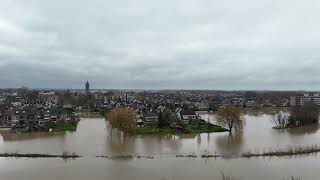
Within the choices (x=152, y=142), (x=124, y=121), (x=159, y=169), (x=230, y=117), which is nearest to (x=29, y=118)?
(x=124, y=121)

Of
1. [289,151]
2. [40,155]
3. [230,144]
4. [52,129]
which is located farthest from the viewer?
[52,129]

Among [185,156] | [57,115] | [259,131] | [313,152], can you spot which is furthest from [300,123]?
[57,115]

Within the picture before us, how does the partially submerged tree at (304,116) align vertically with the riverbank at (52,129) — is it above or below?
above

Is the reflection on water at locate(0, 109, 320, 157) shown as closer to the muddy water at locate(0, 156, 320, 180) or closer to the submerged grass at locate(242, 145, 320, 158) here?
the submerged grass at locate(242, 145, 320, 158)

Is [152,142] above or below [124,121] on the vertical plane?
below

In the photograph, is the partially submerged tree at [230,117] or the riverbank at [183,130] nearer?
the riverbank at [183,130]

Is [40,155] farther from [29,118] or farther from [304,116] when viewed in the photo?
[304,116]

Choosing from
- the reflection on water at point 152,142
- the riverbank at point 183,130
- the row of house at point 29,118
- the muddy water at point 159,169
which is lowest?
the muddy water at point 159,169

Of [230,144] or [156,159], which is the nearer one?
[156,159]

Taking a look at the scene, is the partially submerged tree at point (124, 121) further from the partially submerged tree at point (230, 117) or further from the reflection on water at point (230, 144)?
the partially submerged tree at point (230, 117)

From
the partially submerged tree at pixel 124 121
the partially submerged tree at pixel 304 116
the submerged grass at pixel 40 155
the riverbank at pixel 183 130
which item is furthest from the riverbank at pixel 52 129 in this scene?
the partially submerged tree at pixel 304 116
